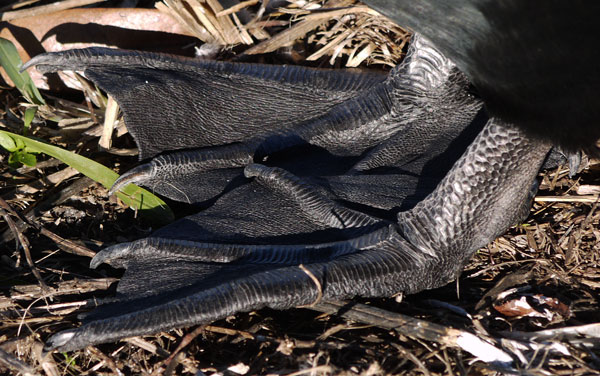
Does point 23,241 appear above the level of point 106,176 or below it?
below

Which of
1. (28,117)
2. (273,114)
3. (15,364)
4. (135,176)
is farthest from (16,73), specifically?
(15,364)

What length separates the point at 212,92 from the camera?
187 cm

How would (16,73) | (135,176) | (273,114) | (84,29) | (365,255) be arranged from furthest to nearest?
1. (84,29)
2. (16,73)
3. (273,114)
4. (135,176)
5. (365,255)

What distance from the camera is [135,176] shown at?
1730mm

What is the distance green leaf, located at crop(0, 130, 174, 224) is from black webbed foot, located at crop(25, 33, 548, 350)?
0.05m

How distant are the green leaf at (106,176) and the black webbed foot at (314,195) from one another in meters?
0.05

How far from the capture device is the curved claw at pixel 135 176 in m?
1.72

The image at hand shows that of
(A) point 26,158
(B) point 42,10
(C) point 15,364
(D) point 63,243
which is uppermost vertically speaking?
(B) point 42,10

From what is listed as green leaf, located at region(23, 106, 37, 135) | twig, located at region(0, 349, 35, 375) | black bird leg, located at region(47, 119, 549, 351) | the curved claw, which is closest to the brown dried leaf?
green leaf, located at region(23, 106, 37, 135)

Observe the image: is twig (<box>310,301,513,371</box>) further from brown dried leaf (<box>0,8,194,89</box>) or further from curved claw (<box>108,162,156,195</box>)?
brown dried leaf (<box>0,8,194,89</box>)

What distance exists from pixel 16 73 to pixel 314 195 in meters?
1.19

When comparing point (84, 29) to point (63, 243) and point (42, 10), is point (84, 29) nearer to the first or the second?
point (42, 10)

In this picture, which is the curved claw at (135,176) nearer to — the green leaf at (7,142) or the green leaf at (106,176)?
the green leaf at (106,176)

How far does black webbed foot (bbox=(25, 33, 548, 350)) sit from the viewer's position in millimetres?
1387
